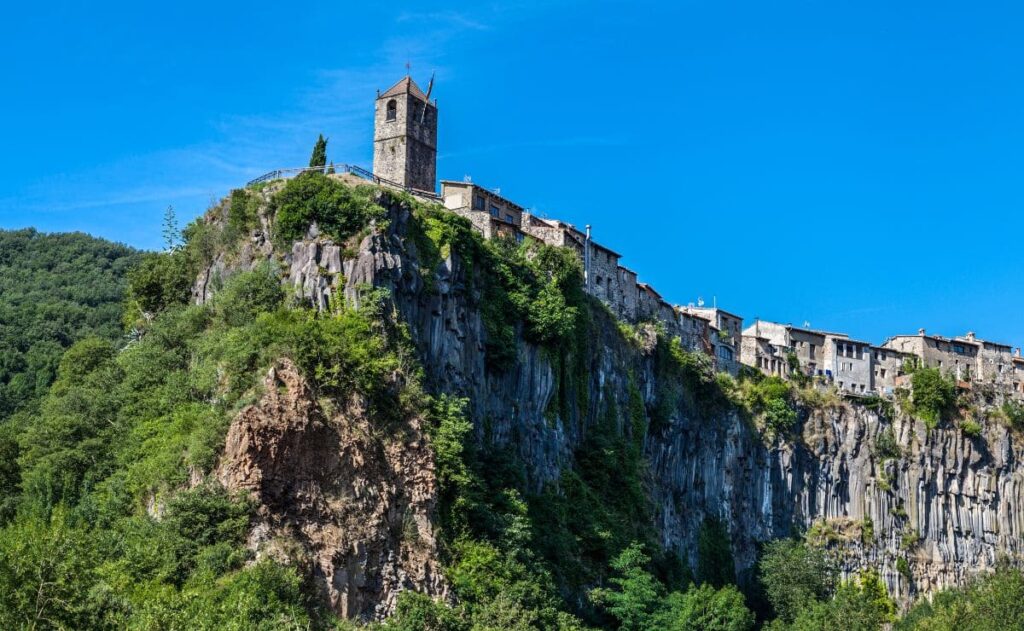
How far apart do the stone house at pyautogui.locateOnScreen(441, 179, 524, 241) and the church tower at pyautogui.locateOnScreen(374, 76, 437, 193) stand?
5.48ft

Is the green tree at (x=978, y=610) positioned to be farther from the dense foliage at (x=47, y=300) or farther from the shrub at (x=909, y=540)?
the dense foliage at (x=47, y=300)

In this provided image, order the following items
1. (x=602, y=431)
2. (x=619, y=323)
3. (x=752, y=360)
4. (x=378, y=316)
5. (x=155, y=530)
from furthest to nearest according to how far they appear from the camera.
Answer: (x=752, y=360), (x=619, y=323), (x=602, y=431), (x=378, y=316), (x=155, y=530)

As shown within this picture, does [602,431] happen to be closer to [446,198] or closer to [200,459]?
[446,198]

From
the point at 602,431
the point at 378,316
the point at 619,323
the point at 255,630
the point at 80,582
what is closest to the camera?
the point at 80,582

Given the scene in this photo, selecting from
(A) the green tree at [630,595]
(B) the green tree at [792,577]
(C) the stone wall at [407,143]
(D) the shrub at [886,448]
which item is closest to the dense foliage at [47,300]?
(C) the stone wall at [407,143]

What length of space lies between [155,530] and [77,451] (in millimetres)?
10337

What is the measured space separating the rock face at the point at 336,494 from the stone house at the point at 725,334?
49.0 m

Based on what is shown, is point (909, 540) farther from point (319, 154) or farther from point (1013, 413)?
point (319, 154)

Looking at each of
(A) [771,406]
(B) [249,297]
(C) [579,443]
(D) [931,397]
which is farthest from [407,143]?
(D) [931,397]

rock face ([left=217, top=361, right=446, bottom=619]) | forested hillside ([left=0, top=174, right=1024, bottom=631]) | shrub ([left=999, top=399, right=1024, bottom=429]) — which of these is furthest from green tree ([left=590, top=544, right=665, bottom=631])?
shrub ([left=999, top=399, right=1024, bottom=429])

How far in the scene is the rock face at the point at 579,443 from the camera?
57.2 metres

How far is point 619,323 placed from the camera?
3519 inches

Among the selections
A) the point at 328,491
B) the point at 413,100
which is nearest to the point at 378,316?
the point at 328,491

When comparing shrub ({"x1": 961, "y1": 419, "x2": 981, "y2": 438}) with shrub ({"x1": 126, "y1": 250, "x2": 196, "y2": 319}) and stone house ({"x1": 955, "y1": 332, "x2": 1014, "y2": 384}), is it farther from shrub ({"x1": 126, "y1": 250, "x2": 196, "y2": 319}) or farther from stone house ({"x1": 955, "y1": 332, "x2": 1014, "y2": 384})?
shrub ({"x1": 126, "y1": 250, "x2": 196, "y2": 319})
